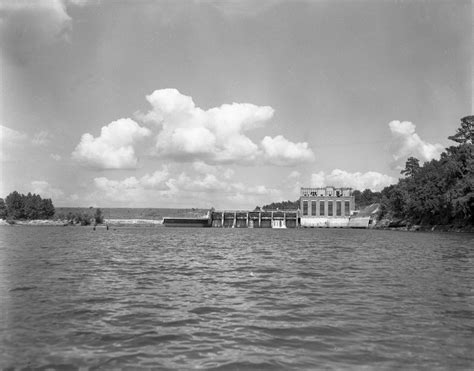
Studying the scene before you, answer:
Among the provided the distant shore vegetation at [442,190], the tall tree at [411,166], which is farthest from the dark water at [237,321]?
the tall tree at [411,166]

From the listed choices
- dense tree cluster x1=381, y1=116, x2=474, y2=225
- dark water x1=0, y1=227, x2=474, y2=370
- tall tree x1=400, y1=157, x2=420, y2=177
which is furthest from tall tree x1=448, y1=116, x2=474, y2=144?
dark water x1=0, y1=227, x2=474, y2=370

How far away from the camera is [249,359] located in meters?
11.3

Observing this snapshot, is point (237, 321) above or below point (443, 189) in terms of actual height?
below

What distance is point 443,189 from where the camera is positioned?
4776 inches

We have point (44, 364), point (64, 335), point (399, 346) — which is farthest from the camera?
point (64, 335)

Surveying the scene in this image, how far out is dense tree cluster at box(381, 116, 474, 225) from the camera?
102 meters

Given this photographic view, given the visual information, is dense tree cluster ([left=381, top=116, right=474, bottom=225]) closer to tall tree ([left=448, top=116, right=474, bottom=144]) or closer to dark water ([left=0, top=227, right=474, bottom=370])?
tall tree ([left=448, top=116, right=474, bottom=144])

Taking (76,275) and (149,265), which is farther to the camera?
(149,265)

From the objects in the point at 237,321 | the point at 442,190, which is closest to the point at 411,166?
the point at 442,190

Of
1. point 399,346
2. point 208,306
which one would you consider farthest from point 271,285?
point 399,346

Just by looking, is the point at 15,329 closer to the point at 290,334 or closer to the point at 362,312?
the point at 290,334

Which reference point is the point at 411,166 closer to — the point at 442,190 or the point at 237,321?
the point at 442,190

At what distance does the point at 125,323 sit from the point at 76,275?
14.3m

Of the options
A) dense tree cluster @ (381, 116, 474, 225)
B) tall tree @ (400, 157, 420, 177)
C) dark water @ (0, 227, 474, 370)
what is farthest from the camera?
tall tree @ (400, 157, 420, 177)
